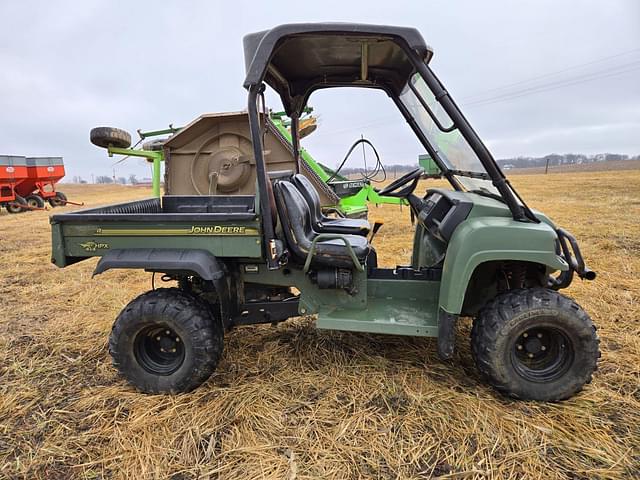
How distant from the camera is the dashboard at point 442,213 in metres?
2.52

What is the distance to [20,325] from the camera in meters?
3.62

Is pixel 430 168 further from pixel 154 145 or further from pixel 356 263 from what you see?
pixel 154 145

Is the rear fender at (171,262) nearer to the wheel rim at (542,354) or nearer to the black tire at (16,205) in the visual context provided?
the wheel rim at (542,354)

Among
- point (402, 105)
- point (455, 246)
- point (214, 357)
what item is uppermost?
point (402, 105)

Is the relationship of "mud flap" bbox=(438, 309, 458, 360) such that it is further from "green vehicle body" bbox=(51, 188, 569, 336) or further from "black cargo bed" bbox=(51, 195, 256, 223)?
"black cargo bed" bbox=(51, 195, 256, 223)

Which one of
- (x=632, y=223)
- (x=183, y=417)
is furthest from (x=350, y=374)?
(x=632, y=223)

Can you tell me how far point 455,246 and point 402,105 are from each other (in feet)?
4.43

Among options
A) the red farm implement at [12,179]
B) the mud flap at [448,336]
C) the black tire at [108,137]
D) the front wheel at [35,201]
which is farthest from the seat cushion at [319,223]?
the front wheel at [35,201]

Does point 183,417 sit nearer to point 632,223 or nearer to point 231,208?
point 231,208

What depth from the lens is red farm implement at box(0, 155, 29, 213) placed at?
1235cm

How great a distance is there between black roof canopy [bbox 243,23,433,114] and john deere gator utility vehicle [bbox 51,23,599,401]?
0.04 ft

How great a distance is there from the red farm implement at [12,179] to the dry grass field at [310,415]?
37.7ft

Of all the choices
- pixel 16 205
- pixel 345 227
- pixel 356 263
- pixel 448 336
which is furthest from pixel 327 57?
pixel 16 205

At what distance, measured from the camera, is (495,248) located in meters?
2.24
